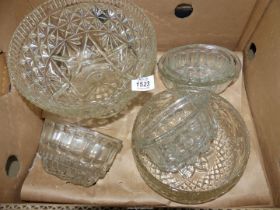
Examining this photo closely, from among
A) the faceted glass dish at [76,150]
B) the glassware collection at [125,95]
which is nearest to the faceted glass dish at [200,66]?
the glassware collection at [125,95]

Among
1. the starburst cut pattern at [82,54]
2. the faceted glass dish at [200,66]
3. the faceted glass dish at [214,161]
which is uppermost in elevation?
the starburst cut pattern at [82,54]

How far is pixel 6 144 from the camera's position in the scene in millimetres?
729

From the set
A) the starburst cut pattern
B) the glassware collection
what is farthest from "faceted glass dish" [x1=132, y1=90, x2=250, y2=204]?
the starburst cut pattern

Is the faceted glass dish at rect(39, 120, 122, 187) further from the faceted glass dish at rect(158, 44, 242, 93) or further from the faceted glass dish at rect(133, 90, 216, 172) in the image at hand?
the faceted glass dish at rect(158, 44, 242, 93)

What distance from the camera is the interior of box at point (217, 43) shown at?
742 mm

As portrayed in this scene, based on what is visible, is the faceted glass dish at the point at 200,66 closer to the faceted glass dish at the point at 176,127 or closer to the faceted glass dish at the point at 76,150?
the faceted glass dish at the point at 176,127

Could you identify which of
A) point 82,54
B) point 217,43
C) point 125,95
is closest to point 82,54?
point 82,54

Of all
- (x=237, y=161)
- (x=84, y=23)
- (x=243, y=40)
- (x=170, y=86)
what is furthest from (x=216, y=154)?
(x=84, y=23)

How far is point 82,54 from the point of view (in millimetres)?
896

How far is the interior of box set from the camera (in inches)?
29.2

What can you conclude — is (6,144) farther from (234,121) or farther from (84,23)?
(234,121)

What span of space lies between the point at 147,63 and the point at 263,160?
12.7 inches

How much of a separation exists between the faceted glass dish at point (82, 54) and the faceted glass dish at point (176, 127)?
0.27ft

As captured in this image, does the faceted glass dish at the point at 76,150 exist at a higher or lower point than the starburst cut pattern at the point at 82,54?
lower
